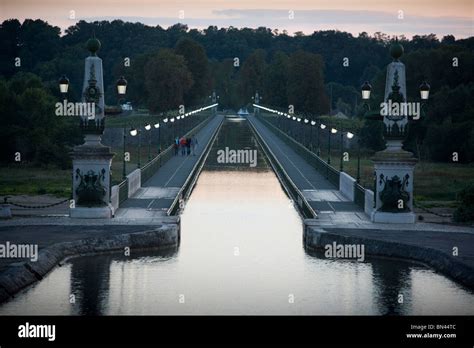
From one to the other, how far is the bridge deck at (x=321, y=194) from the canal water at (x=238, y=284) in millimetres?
1804

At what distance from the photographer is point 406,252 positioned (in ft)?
95.8

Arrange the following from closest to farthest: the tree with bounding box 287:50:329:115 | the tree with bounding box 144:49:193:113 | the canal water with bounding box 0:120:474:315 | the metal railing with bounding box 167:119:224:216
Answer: the canal water with bounding box 0:120:474:315
the metal railing with bounding box 167:119:224:216
the tree with bounding box 287:50:329:115
the tree with bounding box 144:49:193:113

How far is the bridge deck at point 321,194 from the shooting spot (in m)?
36.6

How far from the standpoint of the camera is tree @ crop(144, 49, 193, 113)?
5492 inches

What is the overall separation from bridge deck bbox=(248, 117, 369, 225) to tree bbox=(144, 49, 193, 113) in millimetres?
64679

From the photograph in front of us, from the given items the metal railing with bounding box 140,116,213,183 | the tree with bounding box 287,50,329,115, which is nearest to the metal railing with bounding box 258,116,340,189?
the metal railing with bounding box 140,116,213,183

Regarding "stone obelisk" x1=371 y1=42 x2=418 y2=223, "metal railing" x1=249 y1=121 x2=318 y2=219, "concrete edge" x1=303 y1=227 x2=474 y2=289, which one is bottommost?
"metal railing" x1=249 y1=121 x2=318 y2=219

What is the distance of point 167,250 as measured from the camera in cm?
3117

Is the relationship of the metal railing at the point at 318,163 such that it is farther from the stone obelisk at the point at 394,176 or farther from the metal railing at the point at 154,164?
the stone obelisk at the point at 394,176

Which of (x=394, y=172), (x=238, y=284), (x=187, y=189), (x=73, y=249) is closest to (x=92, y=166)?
(x=73, y=249)

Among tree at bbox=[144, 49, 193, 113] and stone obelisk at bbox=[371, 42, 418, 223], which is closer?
stone obelisk at bbox=[371, 42, 418, 223]

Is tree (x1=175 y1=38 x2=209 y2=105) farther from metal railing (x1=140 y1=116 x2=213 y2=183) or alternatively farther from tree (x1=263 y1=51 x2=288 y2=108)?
metal railing (x1=140 y1=116 x2=213 y2=183)

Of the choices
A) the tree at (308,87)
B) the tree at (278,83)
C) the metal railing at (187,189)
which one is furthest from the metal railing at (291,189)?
the tree at (278,83)

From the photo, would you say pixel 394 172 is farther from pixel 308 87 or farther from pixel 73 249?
pixel 308 87
